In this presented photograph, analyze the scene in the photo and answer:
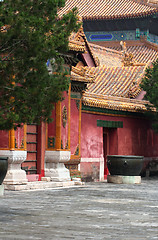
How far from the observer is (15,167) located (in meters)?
16.9

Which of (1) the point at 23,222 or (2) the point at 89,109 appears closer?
(1) the point at 23,222

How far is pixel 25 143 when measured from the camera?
17.2 meters

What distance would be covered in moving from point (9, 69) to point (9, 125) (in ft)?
3.26

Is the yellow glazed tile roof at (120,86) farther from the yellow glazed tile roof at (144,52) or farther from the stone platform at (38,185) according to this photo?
the yellow glazed tile roof at (144,52)

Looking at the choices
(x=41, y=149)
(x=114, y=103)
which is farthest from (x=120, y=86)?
(x=41, y=149)

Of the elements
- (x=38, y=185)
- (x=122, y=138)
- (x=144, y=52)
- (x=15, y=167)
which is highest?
(x=144, y=52)

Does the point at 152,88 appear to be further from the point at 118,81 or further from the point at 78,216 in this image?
the point at 78,216

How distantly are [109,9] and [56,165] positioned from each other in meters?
26.7

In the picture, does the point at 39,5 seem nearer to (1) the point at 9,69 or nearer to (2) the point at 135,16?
(1) the point at 9,69

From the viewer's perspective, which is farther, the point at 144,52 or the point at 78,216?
the point at 144,52

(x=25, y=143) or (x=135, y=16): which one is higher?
(x=135, y=16)

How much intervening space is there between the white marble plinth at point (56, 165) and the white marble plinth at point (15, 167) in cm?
178

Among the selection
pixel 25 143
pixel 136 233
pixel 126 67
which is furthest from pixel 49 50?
pixel 126 67

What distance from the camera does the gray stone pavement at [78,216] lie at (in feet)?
26.3
